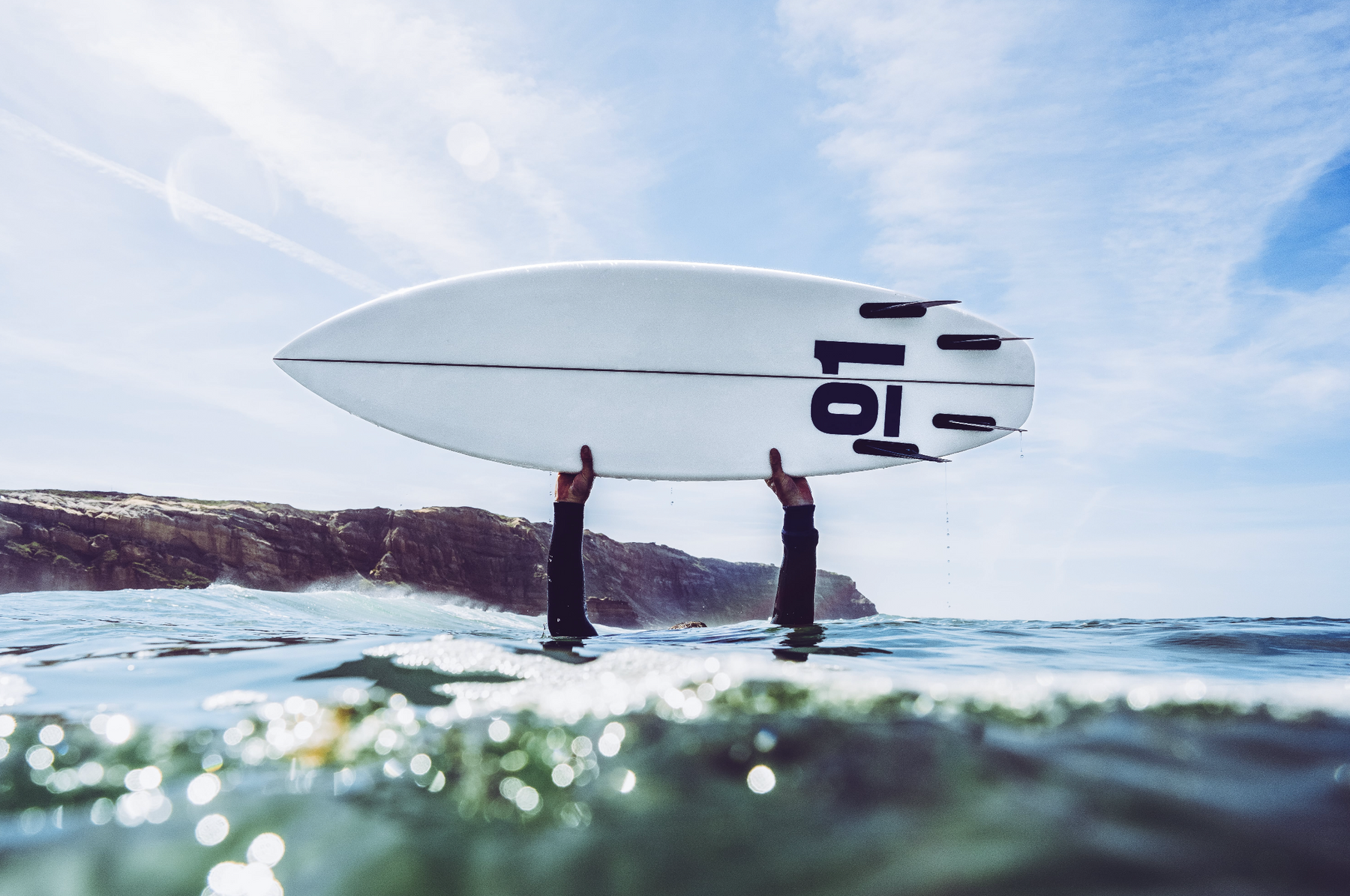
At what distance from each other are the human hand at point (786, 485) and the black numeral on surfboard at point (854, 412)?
1.34 feet

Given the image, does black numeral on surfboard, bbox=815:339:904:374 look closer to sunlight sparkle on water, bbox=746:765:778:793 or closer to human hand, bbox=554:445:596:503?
human hand, bbox=554:445:596:503

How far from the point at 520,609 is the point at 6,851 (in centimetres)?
3641

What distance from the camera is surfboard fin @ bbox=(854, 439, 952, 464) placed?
507 centimetres

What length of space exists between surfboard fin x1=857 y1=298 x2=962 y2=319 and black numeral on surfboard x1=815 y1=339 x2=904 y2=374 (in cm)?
23

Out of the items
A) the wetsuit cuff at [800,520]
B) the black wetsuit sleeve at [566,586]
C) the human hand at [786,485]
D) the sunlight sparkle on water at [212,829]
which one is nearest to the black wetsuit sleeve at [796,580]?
the wetsuit cuff at [800,520]

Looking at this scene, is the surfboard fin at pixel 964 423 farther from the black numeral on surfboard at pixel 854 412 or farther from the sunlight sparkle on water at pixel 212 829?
the sunlight sparkle on water at pixel 212 829

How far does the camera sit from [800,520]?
14.7 feet

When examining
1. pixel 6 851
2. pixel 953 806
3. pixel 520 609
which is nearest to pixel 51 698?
pixel 6 851

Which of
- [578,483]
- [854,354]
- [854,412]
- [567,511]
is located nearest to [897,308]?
[854,354]

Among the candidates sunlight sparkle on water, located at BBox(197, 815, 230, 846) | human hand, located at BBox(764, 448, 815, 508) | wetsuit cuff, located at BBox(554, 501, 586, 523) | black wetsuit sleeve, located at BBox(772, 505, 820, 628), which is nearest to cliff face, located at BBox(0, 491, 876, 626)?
human hand, located at BBox(764, 448, 815, 508)

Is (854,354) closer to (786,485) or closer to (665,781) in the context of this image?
→ (786,485)

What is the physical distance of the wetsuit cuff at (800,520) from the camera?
4.41 metres

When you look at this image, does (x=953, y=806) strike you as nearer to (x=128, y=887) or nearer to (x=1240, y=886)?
(x=1240, y=886)

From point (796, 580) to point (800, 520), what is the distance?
45cm
